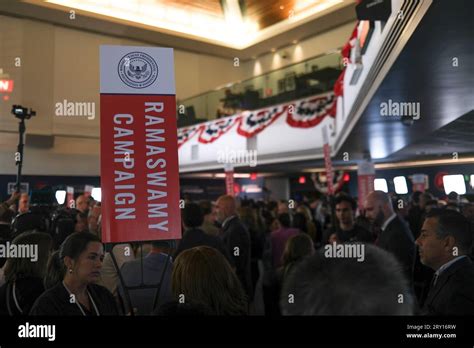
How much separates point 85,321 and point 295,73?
997cm

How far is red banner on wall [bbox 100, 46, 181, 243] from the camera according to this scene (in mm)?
1816

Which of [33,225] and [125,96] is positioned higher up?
[125,96]

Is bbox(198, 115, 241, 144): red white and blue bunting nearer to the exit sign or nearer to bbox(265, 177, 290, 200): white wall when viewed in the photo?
bbox(265, 177, 290, 200): white wall

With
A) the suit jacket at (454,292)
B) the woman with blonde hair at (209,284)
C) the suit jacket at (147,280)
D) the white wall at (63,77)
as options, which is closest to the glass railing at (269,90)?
the white wall at (63,77)

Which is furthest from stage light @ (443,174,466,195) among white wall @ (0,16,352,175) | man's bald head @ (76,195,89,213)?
white wall @ (0,16,352,175)

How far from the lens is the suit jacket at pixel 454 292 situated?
1.71 metres

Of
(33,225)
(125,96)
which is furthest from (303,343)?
(33,225)

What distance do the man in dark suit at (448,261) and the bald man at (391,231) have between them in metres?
0.92

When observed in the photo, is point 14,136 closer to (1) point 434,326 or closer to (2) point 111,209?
(2) point 111,209

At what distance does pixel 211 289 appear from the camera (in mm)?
1644

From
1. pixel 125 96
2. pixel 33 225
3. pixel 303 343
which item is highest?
pixel 125 96

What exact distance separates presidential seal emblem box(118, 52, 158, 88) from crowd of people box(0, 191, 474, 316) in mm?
708

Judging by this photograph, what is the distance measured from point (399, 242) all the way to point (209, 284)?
191cm

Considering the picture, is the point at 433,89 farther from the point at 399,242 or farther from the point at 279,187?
the point at 279,187
